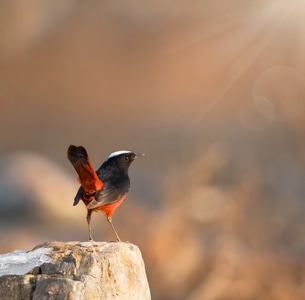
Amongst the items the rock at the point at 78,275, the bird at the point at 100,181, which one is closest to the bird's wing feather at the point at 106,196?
the bird at the point at 100,181

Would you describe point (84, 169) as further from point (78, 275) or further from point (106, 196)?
point (78, 275)

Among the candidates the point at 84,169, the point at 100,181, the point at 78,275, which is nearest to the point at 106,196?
the point at 100,181

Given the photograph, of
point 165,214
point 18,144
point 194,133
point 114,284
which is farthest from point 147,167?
point 114,284

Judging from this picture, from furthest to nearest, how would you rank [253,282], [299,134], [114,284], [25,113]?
[25,113] → [299,134] → [253,282] → [114,284]

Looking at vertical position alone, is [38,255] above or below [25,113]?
below

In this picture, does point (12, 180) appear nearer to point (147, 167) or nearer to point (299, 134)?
point (147, 167)

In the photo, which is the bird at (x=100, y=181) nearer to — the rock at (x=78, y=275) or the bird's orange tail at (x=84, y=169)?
the bird's orange tail at (x=84, y=169)
